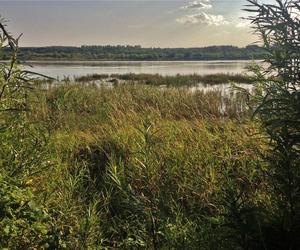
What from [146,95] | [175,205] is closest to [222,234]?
Answer: [175,205]

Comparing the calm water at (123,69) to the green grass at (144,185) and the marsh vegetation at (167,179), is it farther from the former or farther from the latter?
the marsh vegetation at (167,179)

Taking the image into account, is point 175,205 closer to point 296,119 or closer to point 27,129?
point 27,129

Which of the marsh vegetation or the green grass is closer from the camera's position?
the marsh vegetation

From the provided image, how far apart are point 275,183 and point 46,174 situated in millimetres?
2283

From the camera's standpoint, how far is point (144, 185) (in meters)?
4.96

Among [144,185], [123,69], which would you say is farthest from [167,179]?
[123,69]

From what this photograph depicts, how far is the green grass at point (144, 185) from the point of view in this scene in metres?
3.70

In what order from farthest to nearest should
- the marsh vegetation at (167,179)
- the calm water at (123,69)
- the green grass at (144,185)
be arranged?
1. the calm water at (123,69)
2. the green grass at (144,185)
3. the marsh vegetation at (167,179)

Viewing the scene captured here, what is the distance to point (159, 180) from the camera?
492 cm

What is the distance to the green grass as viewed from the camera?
3699mm

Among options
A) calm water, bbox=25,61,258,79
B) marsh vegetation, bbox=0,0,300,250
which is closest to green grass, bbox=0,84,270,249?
marsh vegetation, bbox=0,0,300,250

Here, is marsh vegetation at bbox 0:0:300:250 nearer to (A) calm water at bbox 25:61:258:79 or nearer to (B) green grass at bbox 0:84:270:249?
(B) green grass at bbox 0:84:270:249

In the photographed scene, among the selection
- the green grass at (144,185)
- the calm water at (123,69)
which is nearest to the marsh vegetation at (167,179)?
the green grass at (144,185)

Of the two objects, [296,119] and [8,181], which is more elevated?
[296,119]
